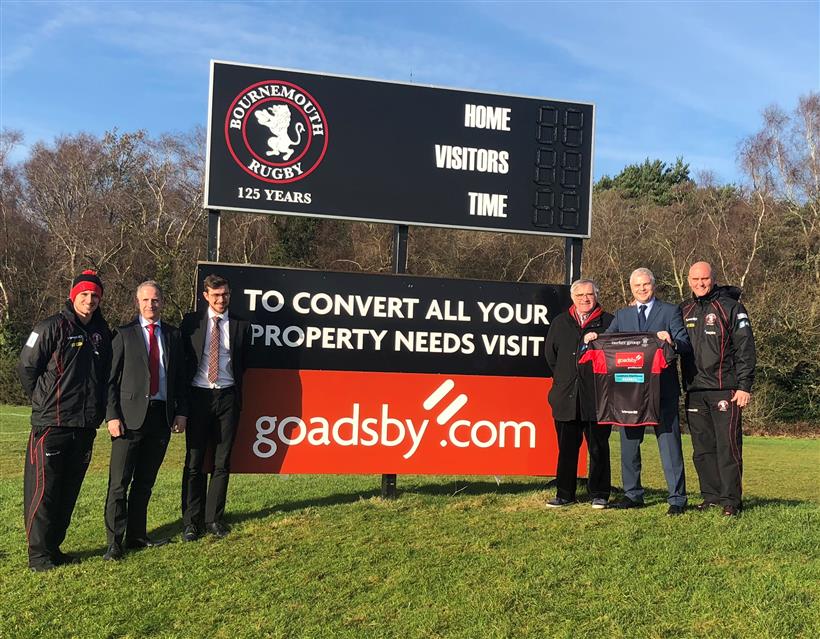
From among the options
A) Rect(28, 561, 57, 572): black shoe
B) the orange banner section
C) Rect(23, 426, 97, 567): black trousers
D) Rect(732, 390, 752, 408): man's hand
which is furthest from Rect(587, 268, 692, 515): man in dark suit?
Rect(28, 561, 57, 572): black shoe

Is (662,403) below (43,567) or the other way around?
the other way around

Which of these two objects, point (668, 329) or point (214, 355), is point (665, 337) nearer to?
point (668, 329)

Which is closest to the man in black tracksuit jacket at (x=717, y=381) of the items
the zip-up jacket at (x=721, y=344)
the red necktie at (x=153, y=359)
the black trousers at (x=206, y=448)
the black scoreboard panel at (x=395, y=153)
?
the zip-up jacket at (x=721, y=344)

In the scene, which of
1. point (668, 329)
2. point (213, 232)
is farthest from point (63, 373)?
point (668, 329)

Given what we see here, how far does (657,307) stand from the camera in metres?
6.34

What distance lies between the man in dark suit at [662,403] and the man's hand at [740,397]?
475mm

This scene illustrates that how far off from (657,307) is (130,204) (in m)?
35.3

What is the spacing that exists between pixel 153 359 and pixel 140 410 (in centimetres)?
40

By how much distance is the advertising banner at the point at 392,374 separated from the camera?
6.94 metres

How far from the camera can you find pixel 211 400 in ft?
19.4

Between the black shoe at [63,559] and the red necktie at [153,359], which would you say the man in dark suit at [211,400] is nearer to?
the red necktie at [153,359]

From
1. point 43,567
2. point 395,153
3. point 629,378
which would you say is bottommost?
point 43,567

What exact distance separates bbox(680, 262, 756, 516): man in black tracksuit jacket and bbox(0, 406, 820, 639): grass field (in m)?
0.35

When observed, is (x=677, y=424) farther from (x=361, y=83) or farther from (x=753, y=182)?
(x=753, y=182)
